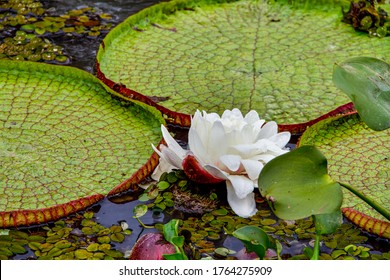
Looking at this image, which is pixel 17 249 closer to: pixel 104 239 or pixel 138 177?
pixel 104 239

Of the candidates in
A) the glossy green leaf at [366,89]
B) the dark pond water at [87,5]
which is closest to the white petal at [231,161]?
the glossy green leaf at [366,89]

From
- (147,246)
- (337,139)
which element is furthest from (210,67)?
(147,246)

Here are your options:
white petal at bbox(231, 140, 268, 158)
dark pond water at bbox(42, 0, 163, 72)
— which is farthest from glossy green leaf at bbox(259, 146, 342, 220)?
dark pond water at bbox(42, 0, 163, 72)

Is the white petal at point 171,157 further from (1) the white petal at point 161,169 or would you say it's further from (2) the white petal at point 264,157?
(2) the white petal at point 264,157

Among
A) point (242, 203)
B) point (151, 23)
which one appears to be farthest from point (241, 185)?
point (151, 23)

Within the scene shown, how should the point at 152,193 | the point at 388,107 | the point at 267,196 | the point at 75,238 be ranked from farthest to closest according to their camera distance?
1. the point at 152,193
2. the point at 75,238
3. the point at 388,107
4. the point at 267,196

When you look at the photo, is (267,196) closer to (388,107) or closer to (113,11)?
(388,107)
